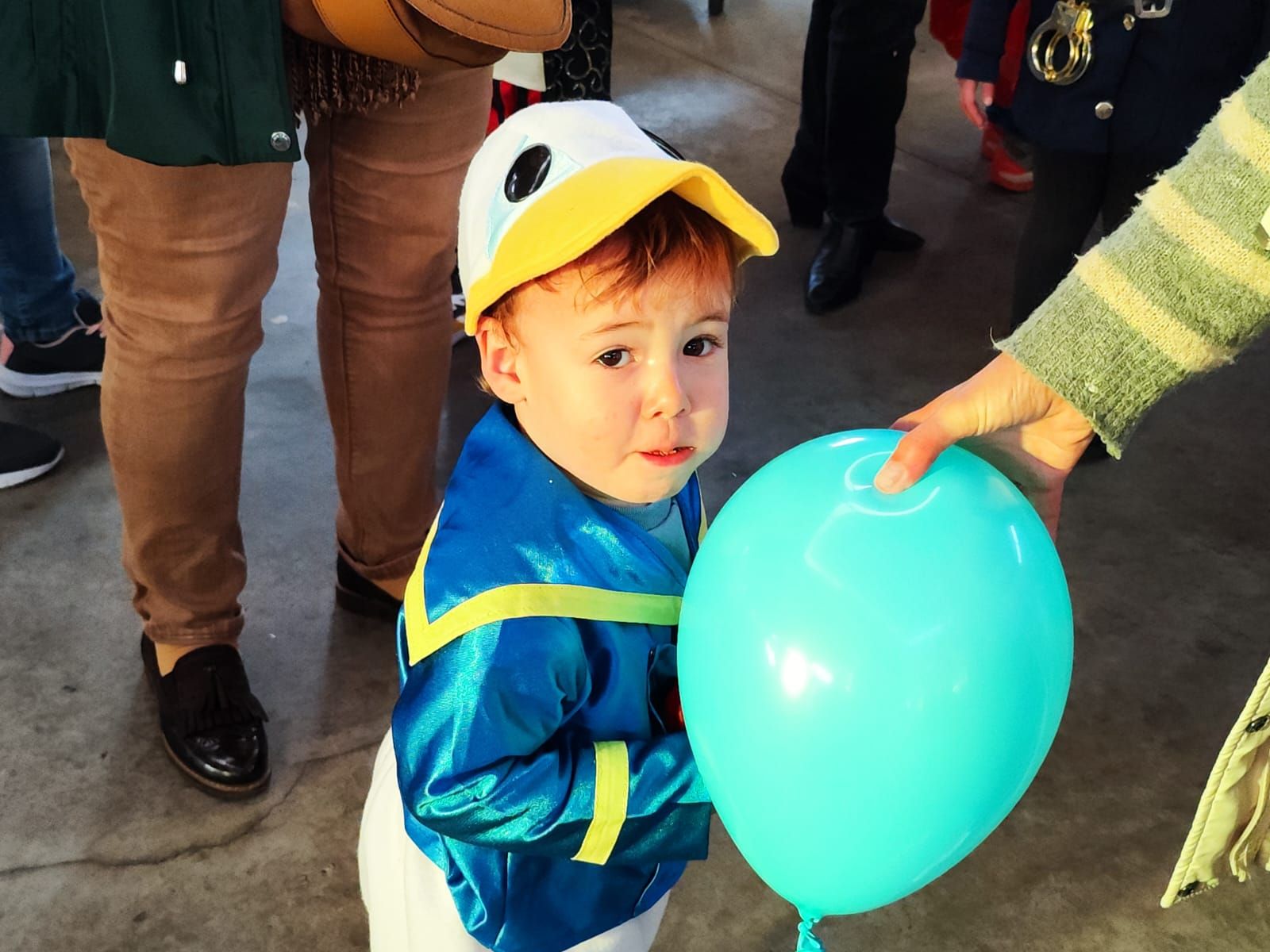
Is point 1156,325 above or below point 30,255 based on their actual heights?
above

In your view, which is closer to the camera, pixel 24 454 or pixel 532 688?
pixel 532 688

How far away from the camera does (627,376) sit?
0.91 meters

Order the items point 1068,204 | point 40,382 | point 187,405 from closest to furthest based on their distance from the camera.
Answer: point 187,405 → point 1068,204 → point 40,382

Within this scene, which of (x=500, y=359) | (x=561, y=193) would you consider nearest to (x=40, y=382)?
(x=500, y=359)

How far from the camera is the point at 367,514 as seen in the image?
1822 mm

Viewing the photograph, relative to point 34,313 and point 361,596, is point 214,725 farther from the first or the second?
point 34,313

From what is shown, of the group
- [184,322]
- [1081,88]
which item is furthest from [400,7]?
[1081,88]

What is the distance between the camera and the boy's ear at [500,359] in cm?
97

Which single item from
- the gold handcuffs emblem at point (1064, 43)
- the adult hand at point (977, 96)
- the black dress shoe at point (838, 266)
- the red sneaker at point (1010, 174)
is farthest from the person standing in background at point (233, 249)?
the red sneaker at point (1010, 174)

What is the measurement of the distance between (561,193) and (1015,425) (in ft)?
1.41

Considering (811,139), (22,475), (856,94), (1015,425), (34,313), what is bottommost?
(22,475)

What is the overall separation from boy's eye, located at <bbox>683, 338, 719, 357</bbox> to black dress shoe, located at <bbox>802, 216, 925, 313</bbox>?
2.02m

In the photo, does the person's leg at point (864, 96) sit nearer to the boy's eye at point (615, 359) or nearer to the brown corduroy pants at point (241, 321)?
the brown corduroy pants at point (241, 321)

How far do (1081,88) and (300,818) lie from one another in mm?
1636
